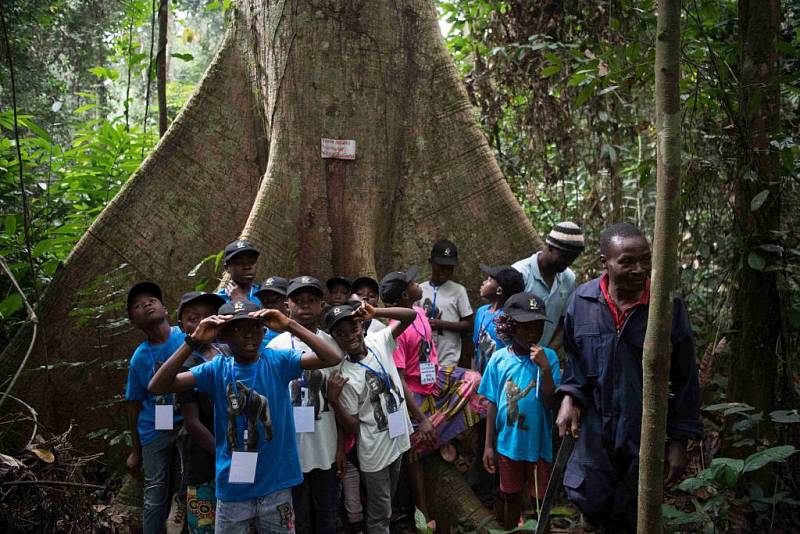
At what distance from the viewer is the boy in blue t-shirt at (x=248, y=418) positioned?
341 centimetres

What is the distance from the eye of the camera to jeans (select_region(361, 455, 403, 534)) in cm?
411

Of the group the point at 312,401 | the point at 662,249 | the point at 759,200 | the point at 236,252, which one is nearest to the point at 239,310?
the point at 312,401

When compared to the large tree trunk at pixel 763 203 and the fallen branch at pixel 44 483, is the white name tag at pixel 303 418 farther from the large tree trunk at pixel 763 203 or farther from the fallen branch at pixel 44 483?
the large tree trunk at pixel 763 203

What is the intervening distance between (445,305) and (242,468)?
231cm

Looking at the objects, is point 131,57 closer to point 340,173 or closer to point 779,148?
point 340,173

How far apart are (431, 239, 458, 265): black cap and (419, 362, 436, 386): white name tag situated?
2.70 ft

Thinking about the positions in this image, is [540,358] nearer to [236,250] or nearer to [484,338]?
[484,338]

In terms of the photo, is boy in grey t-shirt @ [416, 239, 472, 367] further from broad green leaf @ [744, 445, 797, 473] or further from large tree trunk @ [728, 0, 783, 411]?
broad green leaf @ [744, 445, 797, 473]

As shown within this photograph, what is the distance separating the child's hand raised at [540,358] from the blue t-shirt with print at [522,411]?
0.71 ft

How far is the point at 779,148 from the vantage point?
376 centimetres

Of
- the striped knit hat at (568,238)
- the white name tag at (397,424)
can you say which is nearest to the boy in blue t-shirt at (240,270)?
the white name tag at (397,424)

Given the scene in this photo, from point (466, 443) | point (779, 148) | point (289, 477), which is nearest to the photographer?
point (289, 477)

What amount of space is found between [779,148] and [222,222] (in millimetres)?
3998

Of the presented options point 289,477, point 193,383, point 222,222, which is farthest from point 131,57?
point 289,477
